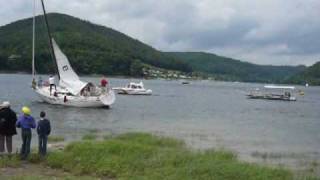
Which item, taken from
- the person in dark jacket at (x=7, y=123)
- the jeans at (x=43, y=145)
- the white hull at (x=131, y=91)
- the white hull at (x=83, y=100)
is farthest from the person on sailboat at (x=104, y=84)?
the white hull at (x=131, y=91)

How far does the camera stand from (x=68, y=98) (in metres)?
60.3

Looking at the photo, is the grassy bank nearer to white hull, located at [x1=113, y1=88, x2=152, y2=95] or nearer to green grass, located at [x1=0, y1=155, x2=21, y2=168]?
green grass, located at [x1=0, y1=155, x2=21, y2=168]

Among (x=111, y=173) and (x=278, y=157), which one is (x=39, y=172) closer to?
(x=111, y=173)

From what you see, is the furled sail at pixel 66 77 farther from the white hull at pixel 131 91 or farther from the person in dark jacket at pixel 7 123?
the white hull at pixel 131 91

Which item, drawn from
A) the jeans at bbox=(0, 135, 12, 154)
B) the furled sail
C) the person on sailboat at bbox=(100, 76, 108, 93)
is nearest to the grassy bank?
the jeans at bbox=(0, 135, 12, 154)

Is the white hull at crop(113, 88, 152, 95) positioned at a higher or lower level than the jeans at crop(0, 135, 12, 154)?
lower

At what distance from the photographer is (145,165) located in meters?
17.7

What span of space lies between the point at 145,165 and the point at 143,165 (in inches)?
2.7

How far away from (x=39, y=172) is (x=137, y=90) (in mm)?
95565

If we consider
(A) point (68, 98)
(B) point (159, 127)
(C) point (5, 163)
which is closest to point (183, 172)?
(C) point (5, 163)

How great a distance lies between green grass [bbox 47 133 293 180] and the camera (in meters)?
16.4

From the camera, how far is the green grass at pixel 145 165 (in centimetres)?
1636

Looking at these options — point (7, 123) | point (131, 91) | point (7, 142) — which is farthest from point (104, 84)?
point (131, 91)

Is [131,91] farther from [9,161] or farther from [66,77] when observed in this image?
[9,161]
